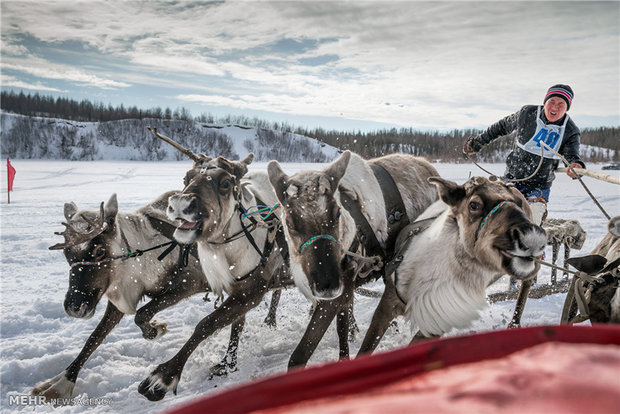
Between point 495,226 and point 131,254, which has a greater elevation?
point 495,226

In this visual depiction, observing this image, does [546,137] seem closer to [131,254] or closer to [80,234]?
[131,254]

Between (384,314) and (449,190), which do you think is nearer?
(449,190)

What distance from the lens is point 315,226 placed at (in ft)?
8.64

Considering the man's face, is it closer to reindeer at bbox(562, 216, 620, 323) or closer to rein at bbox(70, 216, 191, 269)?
reindeer at bbox(562, 216, 620, 323)

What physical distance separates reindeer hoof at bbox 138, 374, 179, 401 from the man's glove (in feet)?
12.9

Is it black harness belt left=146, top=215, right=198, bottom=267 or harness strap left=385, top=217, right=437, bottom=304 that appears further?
black harness belt left=146, top=215, right=198, bottom=267

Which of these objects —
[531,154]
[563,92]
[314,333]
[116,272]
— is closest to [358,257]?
[314,333]

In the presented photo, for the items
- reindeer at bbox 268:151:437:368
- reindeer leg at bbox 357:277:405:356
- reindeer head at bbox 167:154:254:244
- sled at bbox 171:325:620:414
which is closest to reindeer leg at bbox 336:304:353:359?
reindeer at bbox 268:151:437:368

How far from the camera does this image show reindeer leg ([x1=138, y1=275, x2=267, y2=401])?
2.90 meters

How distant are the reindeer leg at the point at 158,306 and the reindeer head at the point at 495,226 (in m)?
2.82

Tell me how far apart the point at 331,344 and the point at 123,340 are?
246 cm

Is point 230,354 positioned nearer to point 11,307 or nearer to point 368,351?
point 368,351

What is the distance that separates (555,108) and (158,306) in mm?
4568

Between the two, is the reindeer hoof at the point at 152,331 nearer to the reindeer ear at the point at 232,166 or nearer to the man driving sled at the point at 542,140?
the reindeer ear at the point at 232,166
